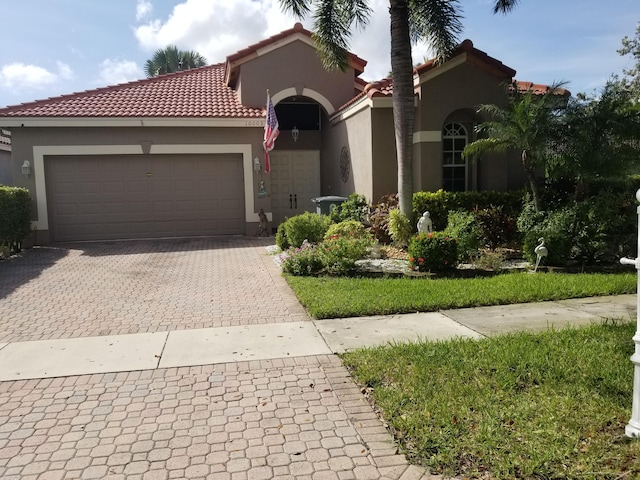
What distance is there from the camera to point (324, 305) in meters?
7.05

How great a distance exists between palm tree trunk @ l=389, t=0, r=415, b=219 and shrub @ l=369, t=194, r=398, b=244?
90cm

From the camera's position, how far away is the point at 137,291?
8.61 m

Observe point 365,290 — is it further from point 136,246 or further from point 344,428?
point 136,246

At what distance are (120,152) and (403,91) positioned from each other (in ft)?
28.1

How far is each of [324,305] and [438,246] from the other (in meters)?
3.03

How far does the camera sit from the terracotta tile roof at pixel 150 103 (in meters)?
14.6

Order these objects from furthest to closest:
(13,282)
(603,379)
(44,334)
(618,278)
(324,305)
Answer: (13,282)
(618,278)
(324,305)
(44,334)
(603,379)

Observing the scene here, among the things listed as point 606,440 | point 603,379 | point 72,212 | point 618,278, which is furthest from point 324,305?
point 72,212

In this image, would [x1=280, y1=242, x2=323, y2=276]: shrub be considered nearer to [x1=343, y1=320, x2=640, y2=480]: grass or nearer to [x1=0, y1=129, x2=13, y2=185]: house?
[x1=343, y1=320, x2=640, y2=480]: grass

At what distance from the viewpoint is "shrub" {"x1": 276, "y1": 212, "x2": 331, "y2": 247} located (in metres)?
11.4

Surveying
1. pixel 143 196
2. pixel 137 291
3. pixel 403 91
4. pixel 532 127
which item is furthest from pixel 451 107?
pixel 143 196

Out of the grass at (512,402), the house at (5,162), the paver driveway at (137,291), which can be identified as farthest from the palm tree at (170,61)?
the grass at (512,402)

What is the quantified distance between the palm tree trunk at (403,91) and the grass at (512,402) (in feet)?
19.5

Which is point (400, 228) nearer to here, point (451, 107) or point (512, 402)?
point (451, 107)
